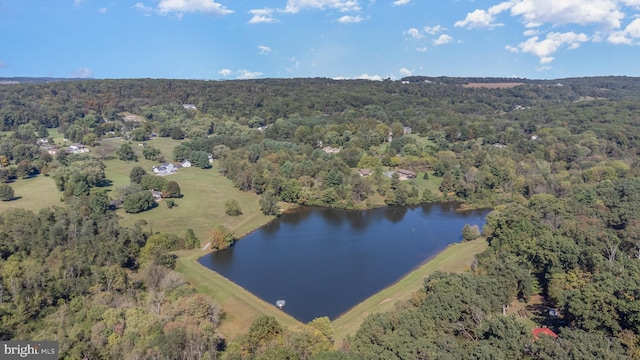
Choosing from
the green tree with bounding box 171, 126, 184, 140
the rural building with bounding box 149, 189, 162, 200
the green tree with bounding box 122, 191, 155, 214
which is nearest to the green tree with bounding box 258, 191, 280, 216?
the rural building with bounding box 149, 189, 162, 200

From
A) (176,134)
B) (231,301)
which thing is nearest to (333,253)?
(231,301)

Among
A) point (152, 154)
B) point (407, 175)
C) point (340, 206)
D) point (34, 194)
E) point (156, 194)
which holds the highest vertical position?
point (152, 154)

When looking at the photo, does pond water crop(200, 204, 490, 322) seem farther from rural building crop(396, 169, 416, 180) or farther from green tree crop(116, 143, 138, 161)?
green tree crop(116, 143, 138, 161)

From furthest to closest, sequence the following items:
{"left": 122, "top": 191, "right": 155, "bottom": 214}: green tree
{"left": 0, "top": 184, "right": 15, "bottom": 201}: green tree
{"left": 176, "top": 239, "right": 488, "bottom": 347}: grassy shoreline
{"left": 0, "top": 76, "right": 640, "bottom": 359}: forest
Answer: {"left": 0, "top": 184, "right": 15, "bottom": 201}: green tree < {"left": 122, "top": 191, "right": 155, "bottom": 214}: green tree < {"left": 176, "top": 239, "right": 488, "bottom": 347}: grassy shoreline < {"left": 0, "top": 76, "right": 640, "bottom": 359}: forest

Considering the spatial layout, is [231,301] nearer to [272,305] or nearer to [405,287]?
[272,305]

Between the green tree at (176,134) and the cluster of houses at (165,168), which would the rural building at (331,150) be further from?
the green tree at (176,134)

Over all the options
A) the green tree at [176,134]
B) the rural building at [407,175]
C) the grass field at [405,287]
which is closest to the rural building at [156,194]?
the grass field at [405,287]
